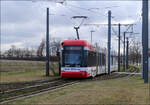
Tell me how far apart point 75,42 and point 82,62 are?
1730 mm

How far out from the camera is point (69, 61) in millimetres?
22062

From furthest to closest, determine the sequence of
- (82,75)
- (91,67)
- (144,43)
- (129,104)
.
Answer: (91,67), (82,75), (144,43), (129,104)

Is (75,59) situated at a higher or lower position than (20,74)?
higher

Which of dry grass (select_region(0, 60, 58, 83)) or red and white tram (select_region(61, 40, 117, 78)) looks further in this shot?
dry grass (select_region(0, 60, 58, 83))

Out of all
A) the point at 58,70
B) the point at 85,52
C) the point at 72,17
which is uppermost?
the point at 72,17

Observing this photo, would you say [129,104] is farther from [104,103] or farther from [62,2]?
[62,2]

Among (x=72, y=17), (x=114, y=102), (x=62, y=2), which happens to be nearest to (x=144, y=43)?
(x=62, y=2)

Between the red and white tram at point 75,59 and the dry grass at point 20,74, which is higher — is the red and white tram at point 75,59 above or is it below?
above

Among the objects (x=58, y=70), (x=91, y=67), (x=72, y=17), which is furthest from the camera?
(x=58, y=70)

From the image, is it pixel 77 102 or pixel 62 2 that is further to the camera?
pixel 62 2

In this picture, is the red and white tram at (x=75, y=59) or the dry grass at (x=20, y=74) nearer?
the red and white tram at (x=75, y=59)

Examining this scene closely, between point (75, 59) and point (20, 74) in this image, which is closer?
point (75, 59)

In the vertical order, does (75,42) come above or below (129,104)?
above

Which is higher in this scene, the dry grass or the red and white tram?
the red and white tram
